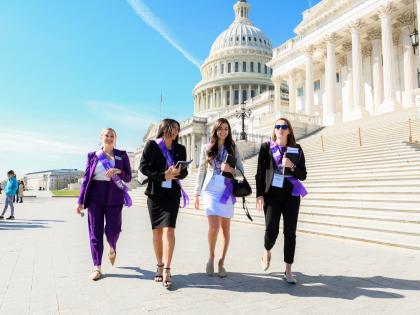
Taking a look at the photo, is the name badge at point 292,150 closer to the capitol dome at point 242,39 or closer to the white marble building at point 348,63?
the white marble building at point 348,63

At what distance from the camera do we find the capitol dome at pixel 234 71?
87188 millimetres

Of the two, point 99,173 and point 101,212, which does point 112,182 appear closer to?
point 99,173

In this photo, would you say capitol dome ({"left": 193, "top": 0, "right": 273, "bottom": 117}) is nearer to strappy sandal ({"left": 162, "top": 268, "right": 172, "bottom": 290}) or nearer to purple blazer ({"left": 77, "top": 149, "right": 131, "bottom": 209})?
purple blazer ({"left": 77, "top": 149, "right": 131, "bottom": 209})

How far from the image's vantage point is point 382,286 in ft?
14.2

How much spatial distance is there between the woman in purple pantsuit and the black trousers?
7.19 ft

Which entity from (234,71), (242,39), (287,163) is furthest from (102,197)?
(242,39)

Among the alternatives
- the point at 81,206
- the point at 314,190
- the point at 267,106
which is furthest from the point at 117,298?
the point at 267,106

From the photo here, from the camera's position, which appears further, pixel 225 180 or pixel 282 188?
→ pixel 225 180

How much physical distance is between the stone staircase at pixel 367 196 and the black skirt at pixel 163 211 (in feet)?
15.9

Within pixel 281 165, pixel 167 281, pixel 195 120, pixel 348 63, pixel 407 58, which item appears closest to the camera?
pixel 167 281

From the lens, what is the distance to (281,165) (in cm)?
470

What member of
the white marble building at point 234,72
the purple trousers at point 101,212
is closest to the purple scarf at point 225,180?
the purple trousers at point 101,212

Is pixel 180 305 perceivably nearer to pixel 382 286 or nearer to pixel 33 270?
pixel 382 286

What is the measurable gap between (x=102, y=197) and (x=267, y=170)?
241cm
